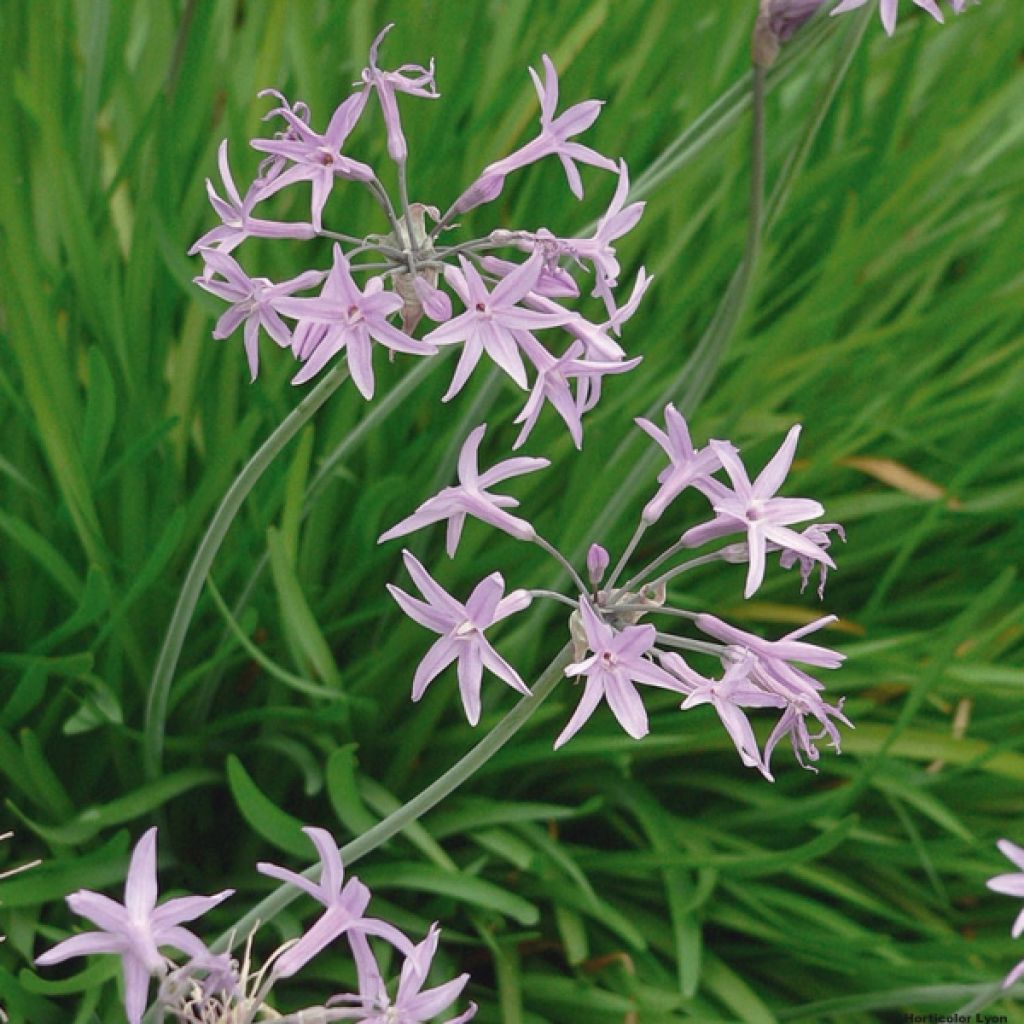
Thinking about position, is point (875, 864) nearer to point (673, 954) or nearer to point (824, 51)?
point (673, 954)

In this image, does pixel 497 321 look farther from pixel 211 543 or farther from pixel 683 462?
pixel 211 543

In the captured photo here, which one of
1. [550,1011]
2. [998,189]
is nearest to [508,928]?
[550,1011]

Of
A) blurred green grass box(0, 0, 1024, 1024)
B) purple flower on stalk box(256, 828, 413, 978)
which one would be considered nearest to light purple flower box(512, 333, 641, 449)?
purple flower on stalk box(256, 828, 413, 978)

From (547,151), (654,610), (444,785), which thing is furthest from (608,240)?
(444,785)

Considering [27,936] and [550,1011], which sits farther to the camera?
[550,1011]

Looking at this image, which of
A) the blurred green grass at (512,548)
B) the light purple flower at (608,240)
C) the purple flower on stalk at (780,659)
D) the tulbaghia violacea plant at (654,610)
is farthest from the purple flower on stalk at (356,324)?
the blurred green grass at (512,548)

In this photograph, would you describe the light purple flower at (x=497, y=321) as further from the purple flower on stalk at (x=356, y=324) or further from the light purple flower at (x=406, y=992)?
the light purple flower at (x=406, y=992)

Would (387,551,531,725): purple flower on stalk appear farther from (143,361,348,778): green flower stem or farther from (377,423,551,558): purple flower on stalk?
(143,361,348,778): green flower stem
